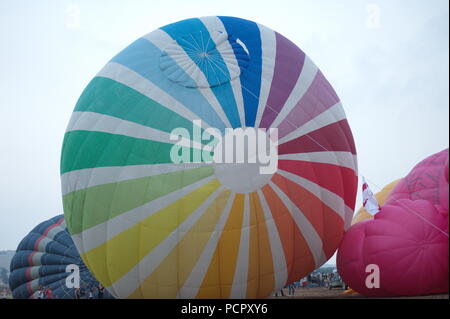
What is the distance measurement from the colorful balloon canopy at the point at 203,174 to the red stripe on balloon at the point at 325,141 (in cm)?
3

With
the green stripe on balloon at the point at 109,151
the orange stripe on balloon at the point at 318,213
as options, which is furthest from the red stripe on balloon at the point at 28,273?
the orange stripe on balloon at the point at 318,213

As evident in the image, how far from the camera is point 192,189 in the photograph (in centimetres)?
580

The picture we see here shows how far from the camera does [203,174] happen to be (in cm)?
582

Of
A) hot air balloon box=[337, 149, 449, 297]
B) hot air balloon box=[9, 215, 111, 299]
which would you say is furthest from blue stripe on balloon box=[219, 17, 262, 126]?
hot air balloon box=[9, 215, 111, 299]

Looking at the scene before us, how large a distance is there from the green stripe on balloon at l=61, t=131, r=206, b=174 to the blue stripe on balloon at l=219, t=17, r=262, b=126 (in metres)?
0.99

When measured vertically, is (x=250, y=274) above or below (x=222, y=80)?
below

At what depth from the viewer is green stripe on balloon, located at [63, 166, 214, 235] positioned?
584 centimetres

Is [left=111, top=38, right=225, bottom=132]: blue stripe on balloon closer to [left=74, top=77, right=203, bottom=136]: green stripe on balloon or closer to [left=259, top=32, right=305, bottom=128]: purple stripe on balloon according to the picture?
[left=74, top=77, right=203, bottom=136]: green stripe on balloon

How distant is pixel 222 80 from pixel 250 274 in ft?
8.41

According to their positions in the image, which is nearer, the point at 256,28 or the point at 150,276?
the point at 150,276

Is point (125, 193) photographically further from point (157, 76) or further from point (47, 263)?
point (47, 263)

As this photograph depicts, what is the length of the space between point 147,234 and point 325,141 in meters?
2.84
